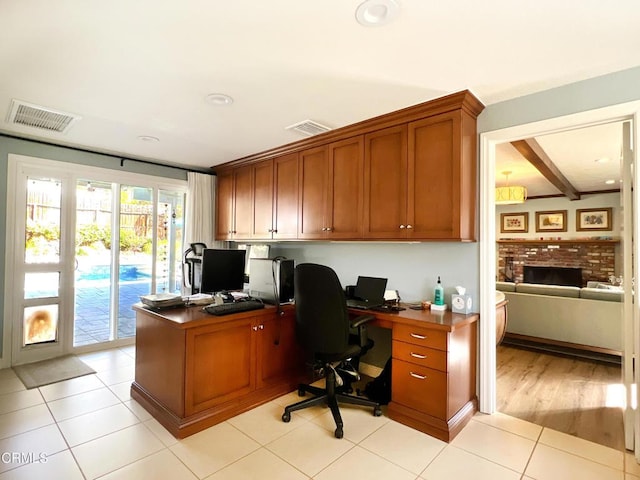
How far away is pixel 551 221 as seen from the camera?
7.03 meters

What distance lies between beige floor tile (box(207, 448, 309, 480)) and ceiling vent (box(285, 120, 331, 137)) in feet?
8.45

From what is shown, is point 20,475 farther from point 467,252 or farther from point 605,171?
point 605,171

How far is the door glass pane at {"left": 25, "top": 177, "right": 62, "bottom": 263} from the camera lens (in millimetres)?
3566

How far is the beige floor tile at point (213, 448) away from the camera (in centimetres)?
194

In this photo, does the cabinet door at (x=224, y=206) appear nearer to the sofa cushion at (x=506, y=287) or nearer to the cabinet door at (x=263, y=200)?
the cabinet door at (x=263, y=200)

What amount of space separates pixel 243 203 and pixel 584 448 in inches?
154

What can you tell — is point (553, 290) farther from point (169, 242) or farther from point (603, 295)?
point (169, 242)

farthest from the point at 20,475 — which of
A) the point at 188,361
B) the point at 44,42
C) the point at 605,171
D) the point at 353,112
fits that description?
the point at 605,171

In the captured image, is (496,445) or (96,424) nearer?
(496,445)

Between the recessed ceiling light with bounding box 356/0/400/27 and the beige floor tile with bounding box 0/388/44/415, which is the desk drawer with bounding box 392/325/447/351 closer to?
the recessed ceiling light with bounding box 356/0/400/27

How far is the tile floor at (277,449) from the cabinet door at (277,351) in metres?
0.27

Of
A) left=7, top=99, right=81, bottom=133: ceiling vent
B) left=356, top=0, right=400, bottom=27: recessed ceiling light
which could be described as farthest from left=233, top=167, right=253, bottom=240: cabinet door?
left=356, top=0, right=400, bottom=27: recessed ceiling light

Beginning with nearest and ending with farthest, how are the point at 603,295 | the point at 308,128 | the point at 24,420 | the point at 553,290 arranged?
the point at 24,420 → the point at 308,128 → the point at 603,295 → the point at 553,290

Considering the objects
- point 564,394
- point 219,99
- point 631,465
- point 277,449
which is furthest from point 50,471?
point 564,394
